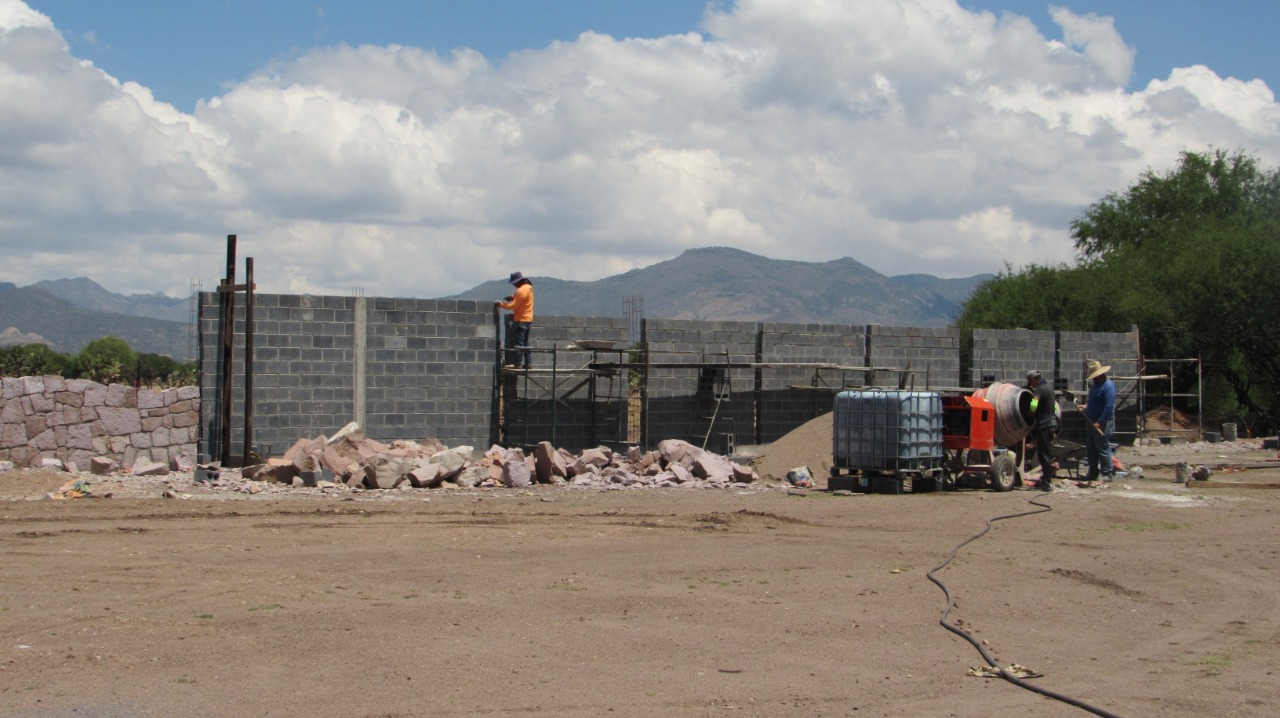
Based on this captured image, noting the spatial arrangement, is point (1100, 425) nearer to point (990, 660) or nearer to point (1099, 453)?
point (1099, 453)

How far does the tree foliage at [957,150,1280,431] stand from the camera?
31.7 meters

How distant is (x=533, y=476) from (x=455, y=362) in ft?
9.85

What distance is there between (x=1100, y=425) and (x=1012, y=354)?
7449mm

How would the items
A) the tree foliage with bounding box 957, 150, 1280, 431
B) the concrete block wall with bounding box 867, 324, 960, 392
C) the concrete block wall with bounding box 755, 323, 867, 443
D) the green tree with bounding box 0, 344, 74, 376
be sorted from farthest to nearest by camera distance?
the green tree with bounding box 0, 344, 74, 376 < the tree foliage with bounding box 957, 150, 1280, 431 < the concrete block wall with bounding box 867, 324, 960, 392 < the concrete block wall with bounding box 755, 323, 867, 443

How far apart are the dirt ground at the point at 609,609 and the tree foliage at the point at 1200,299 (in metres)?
19.8

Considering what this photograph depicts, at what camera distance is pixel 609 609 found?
27.6 ft

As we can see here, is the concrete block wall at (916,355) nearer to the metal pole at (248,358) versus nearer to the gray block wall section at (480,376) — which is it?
the gray block wall section at (480,376)

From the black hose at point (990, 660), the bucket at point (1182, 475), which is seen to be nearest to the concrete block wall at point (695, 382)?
the bucket at point (1182, 475)

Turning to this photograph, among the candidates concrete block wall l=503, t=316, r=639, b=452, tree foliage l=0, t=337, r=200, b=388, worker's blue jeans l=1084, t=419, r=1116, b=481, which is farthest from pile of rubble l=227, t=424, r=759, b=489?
tree foliage l=0, t=337, r=200, b=388

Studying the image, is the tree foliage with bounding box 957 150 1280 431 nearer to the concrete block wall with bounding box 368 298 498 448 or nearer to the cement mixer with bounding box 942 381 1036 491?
the cement mixer with bounding box 942 381 1036 491

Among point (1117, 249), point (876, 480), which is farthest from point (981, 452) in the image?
point (1117, 249)

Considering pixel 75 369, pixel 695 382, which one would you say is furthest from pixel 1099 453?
pixel 75 369

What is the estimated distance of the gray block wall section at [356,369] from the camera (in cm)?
1745

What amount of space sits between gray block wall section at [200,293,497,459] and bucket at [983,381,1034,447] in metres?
8.13
